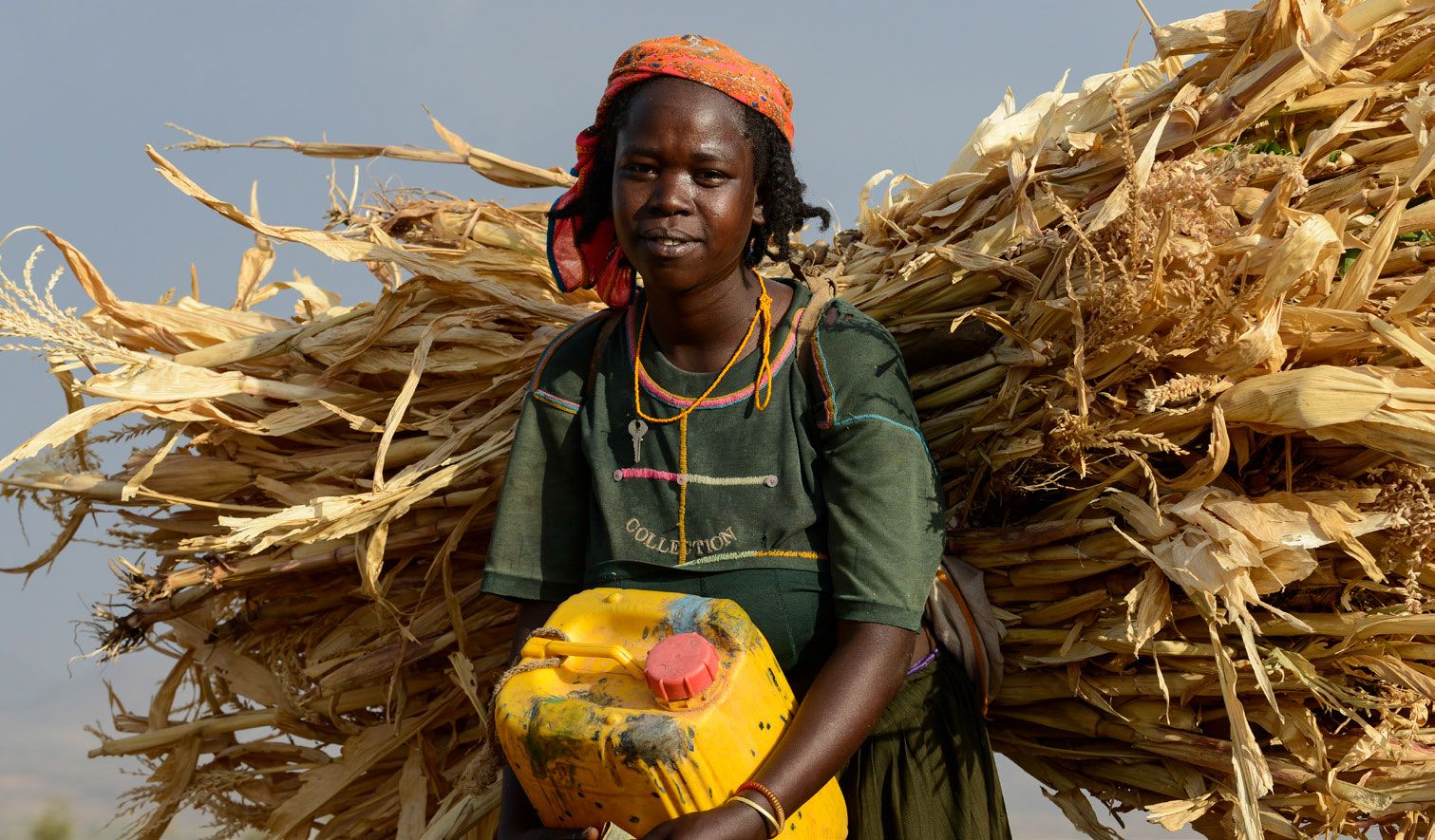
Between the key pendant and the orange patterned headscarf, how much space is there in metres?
0.35

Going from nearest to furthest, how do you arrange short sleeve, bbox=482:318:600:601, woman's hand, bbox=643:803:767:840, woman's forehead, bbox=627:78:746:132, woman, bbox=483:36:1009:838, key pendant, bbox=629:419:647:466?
1. woman's hand, bbox=643:803:767:840
2. woman, bbox=483:36:1009:838
3. woman's forehead, bbox=627:78:746:132
4. key pendant, bbox=629:419:647:466
5. short sleeve, bbox=482:318:600:601

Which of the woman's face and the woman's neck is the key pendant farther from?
the woman's face

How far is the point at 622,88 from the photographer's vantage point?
2350 mm

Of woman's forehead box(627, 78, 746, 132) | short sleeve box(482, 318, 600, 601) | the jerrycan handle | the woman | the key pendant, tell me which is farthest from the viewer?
short sleeve box(482, 318, 600, 601)

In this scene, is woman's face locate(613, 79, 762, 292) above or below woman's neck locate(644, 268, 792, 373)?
above

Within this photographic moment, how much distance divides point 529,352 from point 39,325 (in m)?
1.03

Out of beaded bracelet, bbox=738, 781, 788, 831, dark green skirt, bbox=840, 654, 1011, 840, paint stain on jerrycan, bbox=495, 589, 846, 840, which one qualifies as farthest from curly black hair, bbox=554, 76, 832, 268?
beaded bracelet, bbox=738, 781, 788, 831

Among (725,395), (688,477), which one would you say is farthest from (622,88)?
(688,477)

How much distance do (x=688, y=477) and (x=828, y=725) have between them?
20.0 inches

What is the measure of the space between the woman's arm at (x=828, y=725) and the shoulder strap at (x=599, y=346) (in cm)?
69

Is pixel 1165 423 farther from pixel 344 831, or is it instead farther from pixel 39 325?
pixel 39 325

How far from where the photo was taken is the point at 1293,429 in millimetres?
2176

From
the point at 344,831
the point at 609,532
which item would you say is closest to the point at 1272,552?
the point at 609,532

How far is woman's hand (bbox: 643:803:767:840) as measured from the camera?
1834 millimetres
